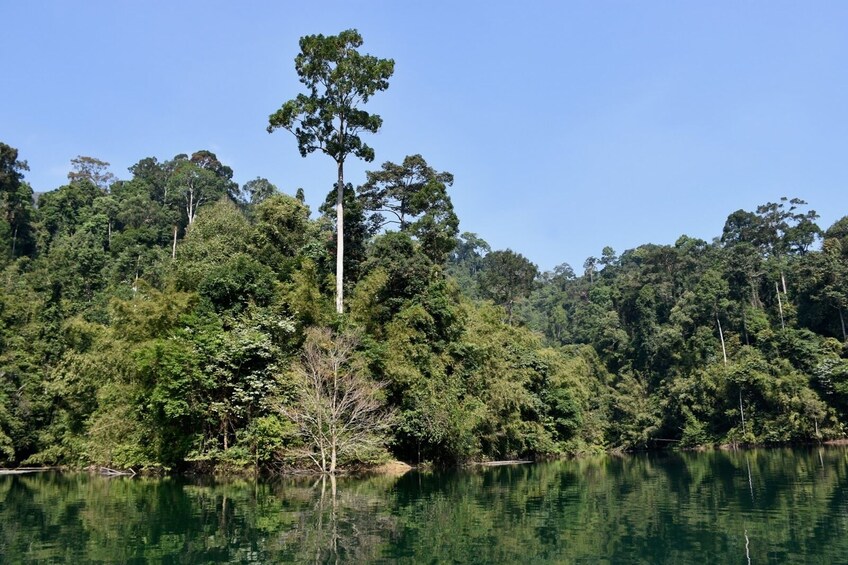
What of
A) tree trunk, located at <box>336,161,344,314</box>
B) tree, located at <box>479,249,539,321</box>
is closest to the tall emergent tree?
tree trunk, located at <box>336,161,344,314</box>

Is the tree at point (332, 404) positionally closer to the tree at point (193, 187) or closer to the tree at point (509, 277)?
the tree at point (509, 277)

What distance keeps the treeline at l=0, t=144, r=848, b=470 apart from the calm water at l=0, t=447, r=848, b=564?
18.1 ft

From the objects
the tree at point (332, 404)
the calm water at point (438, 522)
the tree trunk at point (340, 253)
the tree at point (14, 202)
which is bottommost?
the calm water at point (438, 522)

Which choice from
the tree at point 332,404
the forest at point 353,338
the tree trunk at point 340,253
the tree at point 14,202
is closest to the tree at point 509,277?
the forest at point 353,338

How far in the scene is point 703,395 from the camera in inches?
2060

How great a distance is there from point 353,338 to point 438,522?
48.5ft

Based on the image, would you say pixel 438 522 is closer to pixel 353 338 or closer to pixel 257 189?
pixel 353 338

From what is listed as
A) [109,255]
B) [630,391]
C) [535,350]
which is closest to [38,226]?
[109,255]

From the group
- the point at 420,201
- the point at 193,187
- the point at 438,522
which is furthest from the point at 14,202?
the point at 438,522

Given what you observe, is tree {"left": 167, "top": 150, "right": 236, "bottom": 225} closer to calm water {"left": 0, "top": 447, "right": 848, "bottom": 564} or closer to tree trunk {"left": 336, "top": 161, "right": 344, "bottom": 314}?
tree trunk {"left": 336, "top": 161, "right": 344, "bottom": 314}

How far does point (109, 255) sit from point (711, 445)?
56.1 m

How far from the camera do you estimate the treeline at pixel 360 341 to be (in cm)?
2614

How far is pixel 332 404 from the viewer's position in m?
24.3

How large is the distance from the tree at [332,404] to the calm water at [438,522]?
3311 mm
